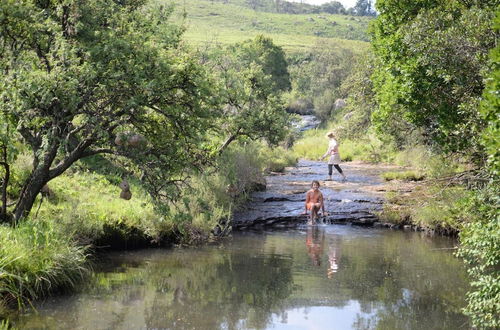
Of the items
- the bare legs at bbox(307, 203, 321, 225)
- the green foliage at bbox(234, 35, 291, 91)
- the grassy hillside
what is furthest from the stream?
the grassy hillside

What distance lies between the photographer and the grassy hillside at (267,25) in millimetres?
108562

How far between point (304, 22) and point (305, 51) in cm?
4403

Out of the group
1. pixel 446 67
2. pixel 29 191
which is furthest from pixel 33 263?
pixel 446 67

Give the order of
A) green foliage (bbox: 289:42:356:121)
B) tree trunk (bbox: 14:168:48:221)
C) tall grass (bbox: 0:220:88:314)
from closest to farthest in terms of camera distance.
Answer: tall grass (bbox: 0:220:88:314), tree trunk (bbox: 14:168:48:221), green foliage (bbox: 289:42:356:121)

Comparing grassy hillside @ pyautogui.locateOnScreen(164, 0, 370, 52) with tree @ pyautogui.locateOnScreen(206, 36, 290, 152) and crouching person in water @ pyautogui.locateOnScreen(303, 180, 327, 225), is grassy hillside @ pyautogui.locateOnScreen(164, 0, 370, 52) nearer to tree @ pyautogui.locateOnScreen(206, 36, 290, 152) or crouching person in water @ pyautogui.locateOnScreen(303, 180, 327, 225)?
tree @ pyautogui.locateOnScreen(206, 36, 290, 152)

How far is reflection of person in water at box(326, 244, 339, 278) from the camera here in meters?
12.6

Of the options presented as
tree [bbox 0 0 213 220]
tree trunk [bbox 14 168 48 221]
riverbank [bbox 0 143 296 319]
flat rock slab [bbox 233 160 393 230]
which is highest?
tree [bbox 0 0 213 220]

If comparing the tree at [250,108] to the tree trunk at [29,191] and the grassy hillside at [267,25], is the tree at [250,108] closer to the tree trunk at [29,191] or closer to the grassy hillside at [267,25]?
the tree trunk at [29,191]

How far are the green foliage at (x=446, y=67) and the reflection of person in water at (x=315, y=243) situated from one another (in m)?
3.86

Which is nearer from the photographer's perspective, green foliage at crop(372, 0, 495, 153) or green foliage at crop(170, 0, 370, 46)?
green foliage at crop(372, 0, 495, 153)

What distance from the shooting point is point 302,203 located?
20.7 meters

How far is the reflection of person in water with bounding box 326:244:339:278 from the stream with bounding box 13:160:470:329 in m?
0.02

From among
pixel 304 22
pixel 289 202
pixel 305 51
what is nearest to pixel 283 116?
pixel 289 202

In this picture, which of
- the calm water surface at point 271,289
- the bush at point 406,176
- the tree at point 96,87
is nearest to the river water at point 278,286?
the calm water surface at point 271,289
